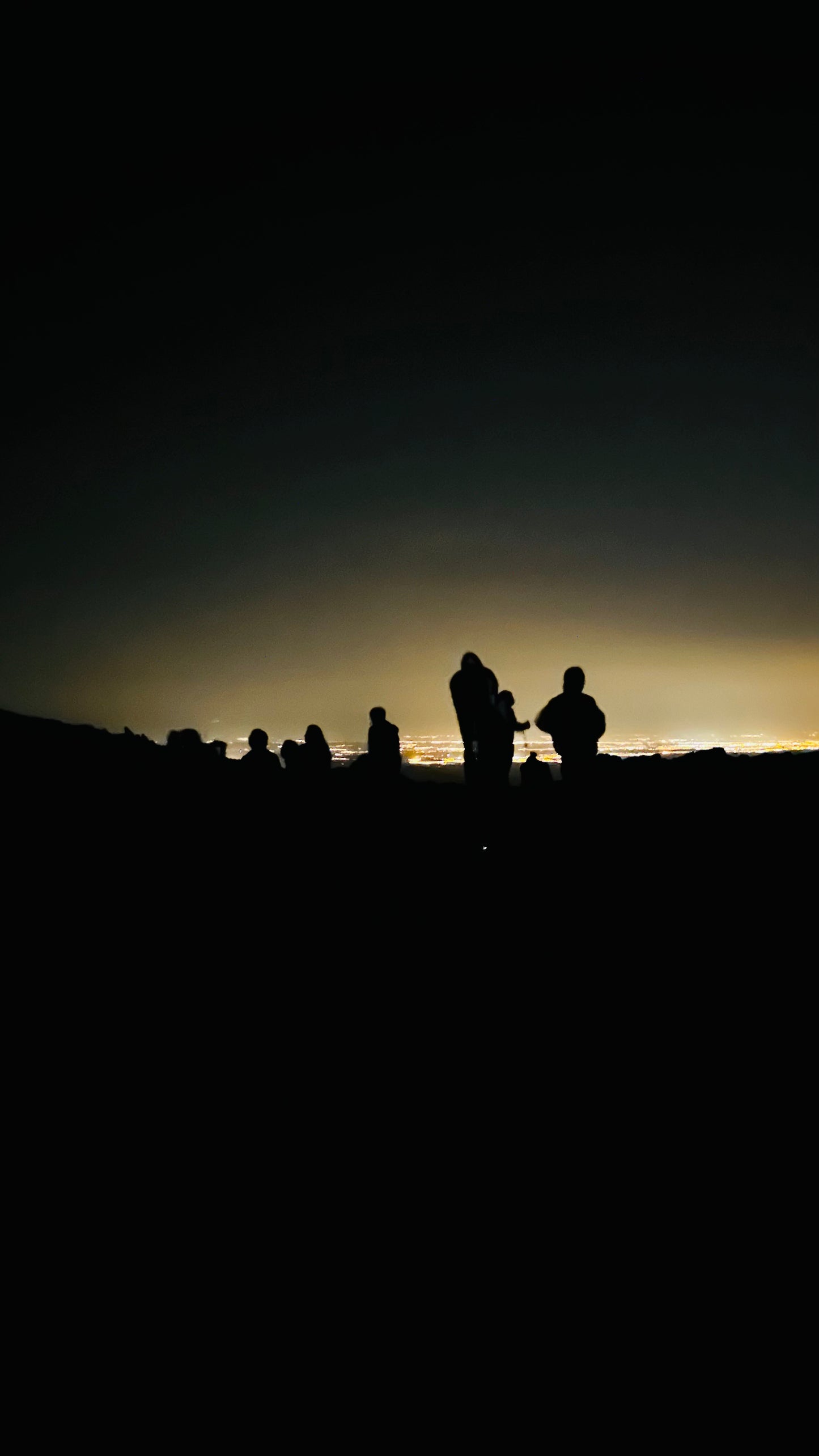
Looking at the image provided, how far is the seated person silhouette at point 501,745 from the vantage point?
10.3m

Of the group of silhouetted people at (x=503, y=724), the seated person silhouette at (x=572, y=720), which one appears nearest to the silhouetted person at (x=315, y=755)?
the group of silhouetted people at (x=503, y=724)

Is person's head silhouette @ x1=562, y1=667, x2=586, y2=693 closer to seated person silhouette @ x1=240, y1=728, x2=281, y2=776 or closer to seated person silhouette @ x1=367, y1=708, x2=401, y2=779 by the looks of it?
seated person silhouette @ x1=367, y1=708, x2=401, y2=779

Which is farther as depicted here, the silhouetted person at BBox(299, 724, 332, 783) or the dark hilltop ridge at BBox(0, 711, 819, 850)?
the silhouetted person at BBox(299, 724, 332, 783)

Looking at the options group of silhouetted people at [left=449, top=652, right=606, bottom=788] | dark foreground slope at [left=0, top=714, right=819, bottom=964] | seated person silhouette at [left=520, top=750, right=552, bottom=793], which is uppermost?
group of silhouetted people at [left=449, top=652, right=606, bottom=788]

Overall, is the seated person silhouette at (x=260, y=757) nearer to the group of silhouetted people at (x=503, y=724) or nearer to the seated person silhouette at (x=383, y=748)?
the seated person silhouette at (x=383, y=748)

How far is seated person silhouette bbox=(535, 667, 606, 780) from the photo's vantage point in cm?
1040

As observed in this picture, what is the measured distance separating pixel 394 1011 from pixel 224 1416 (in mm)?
2867

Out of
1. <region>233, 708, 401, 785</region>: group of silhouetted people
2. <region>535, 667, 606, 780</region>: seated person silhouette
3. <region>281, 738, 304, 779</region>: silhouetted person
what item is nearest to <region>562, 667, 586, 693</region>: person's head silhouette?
<region>535, 667, 606, 780</region>: seated person silhouette

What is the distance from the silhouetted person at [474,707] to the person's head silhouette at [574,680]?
2.99ft

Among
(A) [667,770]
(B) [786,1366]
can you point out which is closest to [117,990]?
(B) [786,1366]

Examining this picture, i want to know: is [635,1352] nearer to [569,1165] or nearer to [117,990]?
[569,1165]

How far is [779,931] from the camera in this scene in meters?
6.54

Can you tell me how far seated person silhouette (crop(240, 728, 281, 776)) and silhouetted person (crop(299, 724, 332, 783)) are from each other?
101cm

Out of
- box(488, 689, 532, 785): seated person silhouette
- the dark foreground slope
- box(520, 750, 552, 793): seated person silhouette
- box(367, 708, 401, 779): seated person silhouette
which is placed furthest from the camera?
box(520, 750, 552, 793): seated person silhouette
